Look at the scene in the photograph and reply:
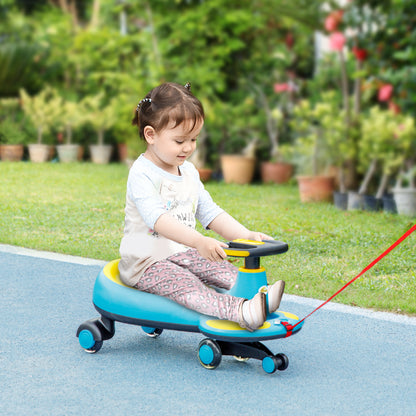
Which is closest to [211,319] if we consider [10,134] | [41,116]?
[41,116]

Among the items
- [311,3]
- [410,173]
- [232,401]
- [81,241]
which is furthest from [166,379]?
[311,3]

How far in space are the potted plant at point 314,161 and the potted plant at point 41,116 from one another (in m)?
6.17

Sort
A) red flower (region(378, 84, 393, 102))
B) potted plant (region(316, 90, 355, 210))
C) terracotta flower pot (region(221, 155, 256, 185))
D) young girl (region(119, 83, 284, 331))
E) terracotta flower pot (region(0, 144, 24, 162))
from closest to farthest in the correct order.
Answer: young girl (region(119, 83, 284, 331)), red flower (region(378, 84, 393, 102)), potted plant (region(316, 90, 355, 210)), terracotta flower pot (region(221, 155, 256, 185)), terracotta flower pot (region(0, 144, 24, 162))

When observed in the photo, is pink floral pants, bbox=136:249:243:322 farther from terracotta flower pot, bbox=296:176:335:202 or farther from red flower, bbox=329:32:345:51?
red flower, bbox=329:32:345:51

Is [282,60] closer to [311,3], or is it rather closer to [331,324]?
[311,3]

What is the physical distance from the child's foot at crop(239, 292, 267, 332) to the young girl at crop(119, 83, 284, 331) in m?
0.12

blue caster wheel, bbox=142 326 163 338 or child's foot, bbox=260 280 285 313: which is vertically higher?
child's foot, bbox=260 280 285 313

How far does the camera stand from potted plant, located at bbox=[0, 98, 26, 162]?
1425 centimetres

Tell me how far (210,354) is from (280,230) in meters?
3.60

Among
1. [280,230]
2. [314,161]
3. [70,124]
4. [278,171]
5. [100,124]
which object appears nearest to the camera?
[280,230]

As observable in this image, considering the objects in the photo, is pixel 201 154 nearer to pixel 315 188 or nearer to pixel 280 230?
pixel 315 188

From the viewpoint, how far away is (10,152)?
14234mm

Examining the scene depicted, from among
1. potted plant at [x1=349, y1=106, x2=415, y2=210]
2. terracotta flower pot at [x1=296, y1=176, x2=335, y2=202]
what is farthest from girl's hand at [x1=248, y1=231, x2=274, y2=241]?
terracotta flower pot at [x1=296, y1=176, x2=335, y2=202]

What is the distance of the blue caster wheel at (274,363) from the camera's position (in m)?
3.03
